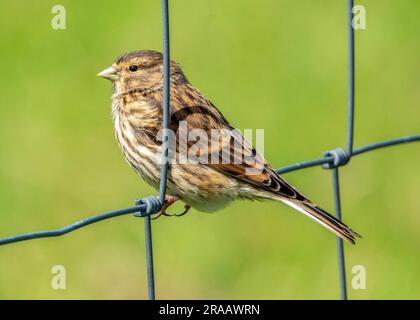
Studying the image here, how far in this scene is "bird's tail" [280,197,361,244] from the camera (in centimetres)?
569

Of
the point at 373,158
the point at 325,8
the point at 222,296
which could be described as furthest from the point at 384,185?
the point at 325,8

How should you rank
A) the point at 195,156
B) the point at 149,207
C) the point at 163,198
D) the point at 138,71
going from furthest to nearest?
the point at 138,71 < the point at 195,156 < the point at 163,198 < the point at 149,207

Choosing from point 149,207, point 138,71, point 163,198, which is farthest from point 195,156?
point 149,207

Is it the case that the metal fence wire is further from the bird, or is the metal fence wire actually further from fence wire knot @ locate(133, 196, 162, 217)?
the bird

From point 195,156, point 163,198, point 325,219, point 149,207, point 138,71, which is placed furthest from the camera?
point 138,71

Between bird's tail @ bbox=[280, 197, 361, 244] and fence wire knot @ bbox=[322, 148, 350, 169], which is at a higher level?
fence wire knot @ bbox=[322, 148, 350, 169]

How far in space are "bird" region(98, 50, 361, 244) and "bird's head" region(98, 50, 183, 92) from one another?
0.14 feet

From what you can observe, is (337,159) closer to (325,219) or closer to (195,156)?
(325,219)

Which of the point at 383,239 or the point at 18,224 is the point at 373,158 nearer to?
the point at 383,239

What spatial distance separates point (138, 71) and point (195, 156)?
610 millimetres

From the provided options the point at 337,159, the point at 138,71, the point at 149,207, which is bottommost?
the point at 149,207

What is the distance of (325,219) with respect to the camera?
19.0ft

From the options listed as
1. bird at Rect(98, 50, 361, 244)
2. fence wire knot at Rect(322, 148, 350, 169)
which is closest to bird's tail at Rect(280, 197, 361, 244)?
bird at Rect(98, 50, 361, 244)

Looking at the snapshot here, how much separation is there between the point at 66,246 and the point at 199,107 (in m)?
2.00
